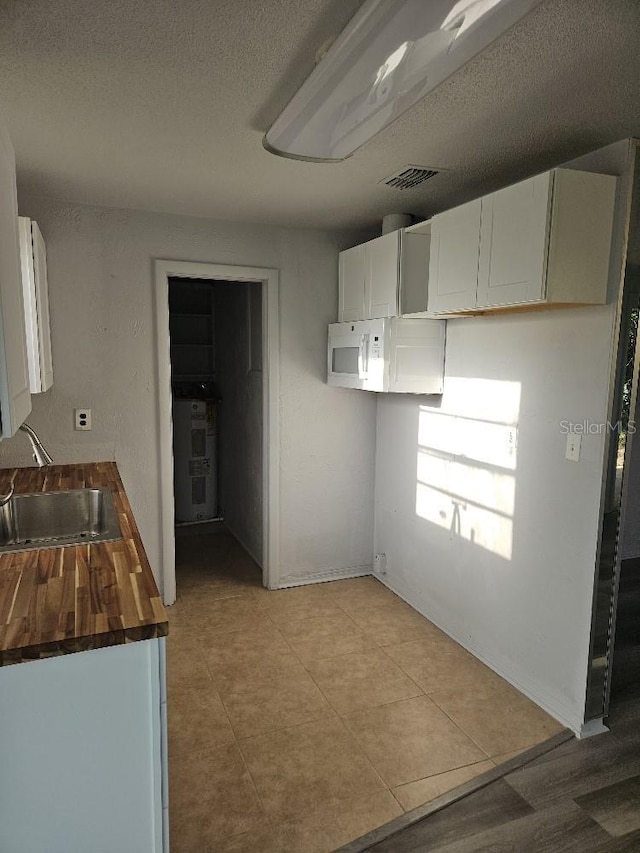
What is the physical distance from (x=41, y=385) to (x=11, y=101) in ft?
3.57

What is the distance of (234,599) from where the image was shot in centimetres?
361

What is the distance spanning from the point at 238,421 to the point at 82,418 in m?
1.57

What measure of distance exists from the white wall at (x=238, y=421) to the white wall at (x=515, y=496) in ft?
4.04

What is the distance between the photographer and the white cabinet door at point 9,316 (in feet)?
3.83

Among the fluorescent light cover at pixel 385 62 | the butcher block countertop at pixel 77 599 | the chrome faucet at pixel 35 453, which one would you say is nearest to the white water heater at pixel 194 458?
the chrome faucet at pixel 35 453

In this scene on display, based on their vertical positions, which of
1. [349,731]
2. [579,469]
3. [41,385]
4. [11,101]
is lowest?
[349,731]

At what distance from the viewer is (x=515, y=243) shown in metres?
2.16

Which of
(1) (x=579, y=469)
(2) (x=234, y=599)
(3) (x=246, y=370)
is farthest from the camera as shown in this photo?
(3) (x=246, y=370)

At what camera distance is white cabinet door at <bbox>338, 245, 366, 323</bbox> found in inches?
132

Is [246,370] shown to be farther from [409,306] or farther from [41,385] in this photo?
[41,385]

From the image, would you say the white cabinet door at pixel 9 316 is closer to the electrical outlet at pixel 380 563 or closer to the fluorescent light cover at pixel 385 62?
the fluorescent light cover at pixel 385 62

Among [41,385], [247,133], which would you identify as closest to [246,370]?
[41,385]

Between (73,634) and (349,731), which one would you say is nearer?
(73,634)

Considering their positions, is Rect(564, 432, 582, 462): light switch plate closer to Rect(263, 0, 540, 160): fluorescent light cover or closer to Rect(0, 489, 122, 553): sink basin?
Rect(263, 0, 540, 160): fluorescent light cover
